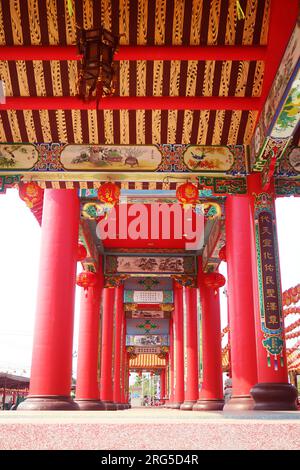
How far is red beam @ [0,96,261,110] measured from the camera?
7.33m

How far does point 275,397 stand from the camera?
6539 millimetres

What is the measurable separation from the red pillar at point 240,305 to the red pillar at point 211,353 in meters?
5.99

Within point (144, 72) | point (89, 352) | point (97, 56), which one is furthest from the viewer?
point (89, 352)

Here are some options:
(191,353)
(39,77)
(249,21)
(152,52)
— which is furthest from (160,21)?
(191,353)

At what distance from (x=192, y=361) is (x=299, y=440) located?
1389 cm

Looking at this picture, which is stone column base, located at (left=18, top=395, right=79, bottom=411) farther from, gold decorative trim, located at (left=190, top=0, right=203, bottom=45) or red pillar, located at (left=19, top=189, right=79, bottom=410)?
gold decorative trim, located at (left=190, top=0, right=203, bottom=45)

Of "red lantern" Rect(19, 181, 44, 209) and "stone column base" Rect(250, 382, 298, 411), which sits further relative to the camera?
"red lantern" Rect(19, 181, 44, 209)

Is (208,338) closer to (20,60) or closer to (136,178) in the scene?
(136,178)

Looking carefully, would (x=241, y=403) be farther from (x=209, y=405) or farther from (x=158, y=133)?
(x=209, y=405)

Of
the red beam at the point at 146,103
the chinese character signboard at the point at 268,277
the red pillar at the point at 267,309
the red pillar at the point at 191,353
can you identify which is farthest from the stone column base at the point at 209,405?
the red beam at the point at 146,103

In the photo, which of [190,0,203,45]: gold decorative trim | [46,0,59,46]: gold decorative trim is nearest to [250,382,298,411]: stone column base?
[190,0,203,45]: gold decorative trim

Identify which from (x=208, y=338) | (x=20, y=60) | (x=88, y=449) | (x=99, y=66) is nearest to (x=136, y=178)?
(x=20, y=60)

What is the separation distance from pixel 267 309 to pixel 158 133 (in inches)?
143

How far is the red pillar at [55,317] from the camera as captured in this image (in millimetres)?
7953
